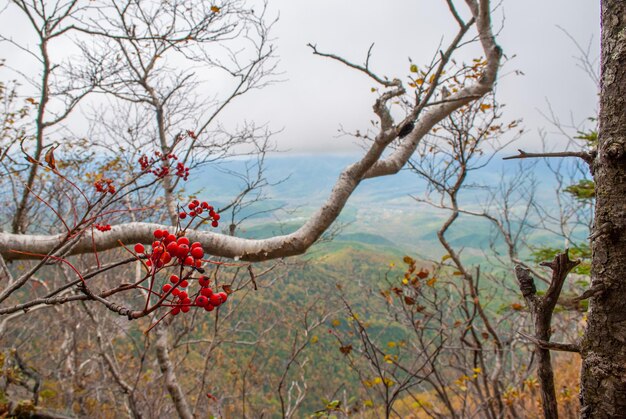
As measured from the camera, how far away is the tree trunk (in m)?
0.85

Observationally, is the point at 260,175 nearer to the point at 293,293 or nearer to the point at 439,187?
the point at 439,187

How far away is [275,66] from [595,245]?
4901 mm

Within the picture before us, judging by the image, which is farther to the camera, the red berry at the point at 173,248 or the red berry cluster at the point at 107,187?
the red berry cluster at the point at 107,187

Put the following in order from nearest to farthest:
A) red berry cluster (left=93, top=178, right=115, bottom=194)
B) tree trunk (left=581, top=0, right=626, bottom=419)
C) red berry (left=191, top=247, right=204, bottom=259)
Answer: tree trunk (left=581, top=0, right=626, bottom=419) < red berry (left=191, top=247, right=204, bottom=259) < red berry cluster (left=93, top=178, right=115, bottom=194)

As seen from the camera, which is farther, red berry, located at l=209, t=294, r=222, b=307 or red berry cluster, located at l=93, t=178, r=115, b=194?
red berry cluster, located at l=93, t=178, r=115, b=194

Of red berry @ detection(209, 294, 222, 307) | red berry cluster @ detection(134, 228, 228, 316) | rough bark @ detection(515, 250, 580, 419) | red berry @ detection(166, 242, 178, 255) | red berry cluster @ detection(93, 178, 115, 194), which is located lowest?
rough bark @ detection(515, 250, 580, 419)

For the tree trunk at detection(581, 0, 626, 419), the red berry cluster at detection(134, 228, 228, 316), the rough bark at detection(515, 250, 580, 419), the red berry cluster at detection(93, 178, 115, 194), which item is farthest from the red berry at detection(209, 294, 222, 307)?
the tree trunk at detection(581, 0, 626, 419)

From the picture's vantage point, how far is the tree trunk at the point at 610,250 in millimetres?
846

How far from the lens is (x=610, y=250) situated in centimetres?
88

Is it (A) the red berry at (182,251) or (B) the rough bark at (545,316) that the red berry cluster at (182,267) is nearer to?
(A) the red berry at (182,251)

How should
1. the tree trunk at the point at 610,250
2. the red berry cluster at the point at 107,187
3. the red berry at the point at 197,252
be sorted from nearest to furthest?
the tree trunk at the point at 610,250, the red berry at the point at 197,252, the red berry cluster at the point at 107,187

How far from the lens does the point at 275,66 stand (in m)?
5.08

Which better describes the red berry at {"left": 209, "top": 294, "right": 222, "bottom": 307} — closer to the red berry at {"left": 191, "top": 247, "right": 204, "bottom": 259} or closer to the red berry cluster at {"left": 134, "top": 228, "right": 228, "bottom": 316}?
the red berry cluster at {"left": 134, "top": 228, "right": 228, "bottom": 316}

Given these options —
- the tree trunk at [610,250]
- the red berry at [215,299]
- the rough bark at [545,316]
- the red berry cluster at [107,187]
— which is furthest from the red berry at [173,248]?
the tree trunk at [610,250]
